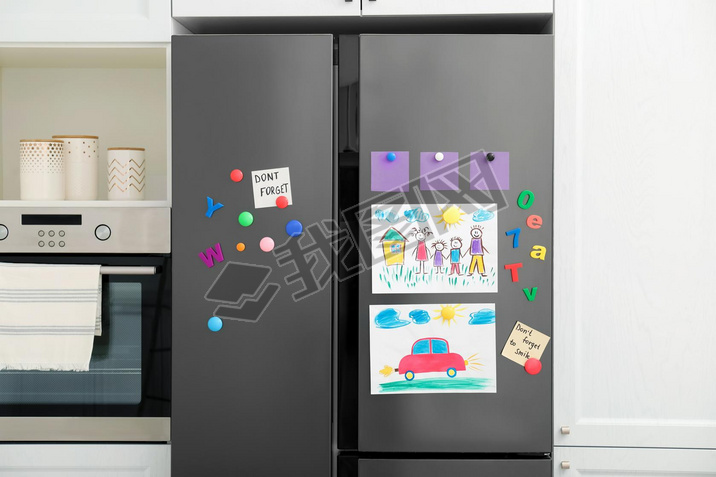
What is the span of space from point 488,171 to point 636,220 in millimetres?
391

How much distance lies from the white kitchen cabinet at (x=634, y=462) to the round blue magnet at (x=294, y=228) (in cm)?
83

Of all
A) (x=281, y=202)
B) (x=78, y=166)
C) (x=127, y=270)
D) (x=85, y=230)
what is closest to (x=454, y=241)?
(x=281, y=202)

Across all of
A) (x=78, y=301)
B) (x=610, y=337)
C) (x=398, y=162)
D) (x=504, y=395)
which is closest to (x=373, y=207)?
(x=398, y=162)

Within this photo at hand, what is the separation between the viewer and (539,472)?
4.73 ft

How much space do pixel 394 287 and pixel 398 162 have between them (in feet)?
0.97

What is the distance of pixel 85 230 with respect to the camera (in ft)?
5.02

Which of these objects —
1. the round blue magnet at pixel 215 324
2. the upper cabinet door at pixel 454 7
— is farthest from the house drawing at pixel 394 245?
the upper cabinet door at pixel 454 7

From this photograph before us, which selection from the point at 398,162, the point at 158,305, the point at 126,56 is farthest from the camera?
the point at 126,56

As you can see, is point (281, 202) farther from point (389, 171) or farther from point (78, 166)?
point (78, 166)

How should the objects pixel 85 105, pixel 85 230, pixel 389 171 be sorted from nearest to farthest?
pixel 389 171
pixel 85 230
pixel 85 105

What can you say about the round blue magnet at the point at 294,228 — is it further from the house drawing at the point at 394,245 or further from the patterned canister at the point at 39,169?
the patterned canister at the point at 39,169

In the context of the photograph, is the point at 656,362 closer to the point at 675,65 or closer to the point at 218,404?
the point at 675,65

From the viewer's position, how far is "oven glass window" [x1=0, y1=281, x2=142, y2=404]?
155cm

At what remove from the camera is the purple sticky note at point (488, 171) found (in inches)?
56.1
